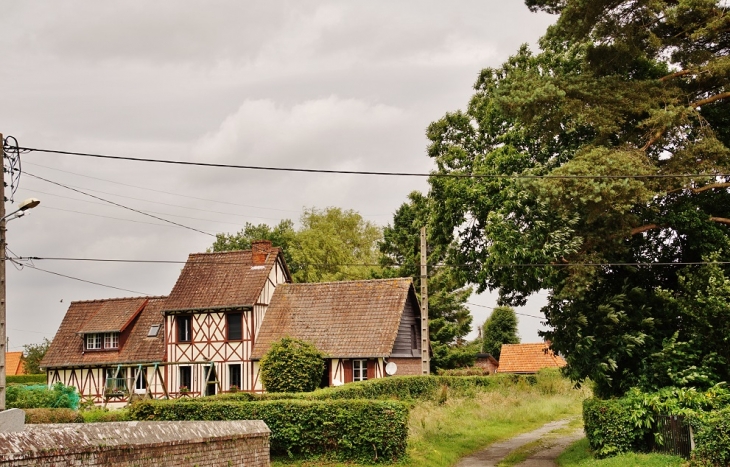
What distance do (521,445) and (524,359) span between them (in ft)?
106

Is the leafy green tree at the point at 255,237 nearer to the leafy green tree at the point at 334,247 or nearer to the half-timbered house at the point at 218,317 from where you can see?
the leafy green tree at the point at 334,247

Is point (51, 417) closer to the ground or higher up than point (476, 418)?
higher up

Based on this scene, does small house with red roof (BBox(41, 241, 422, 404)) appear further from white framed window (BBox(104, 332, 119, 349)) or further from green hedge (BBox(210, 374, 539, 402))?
green hedge (BBox(210, 374, 539, 402))

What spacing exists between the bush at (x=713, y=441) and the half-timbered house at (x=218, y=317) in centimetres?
2609

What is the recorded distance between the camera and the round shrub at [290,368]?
31.5 m

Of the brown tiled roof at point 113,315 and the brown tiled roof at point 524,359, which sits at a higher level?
the brown tiled roof at point 113,315

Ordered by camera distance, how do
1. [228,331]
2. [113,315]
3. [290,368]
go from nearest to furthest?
1. [290,368]
2. [228,331]
3. [113,315]

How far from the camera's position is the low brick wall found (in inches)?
350

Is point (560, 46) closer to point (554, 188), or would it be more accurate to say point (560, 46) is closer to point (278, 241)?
point (554, 188)

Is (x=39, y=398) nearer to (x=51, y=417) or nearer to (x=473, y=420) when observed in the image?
(x=51, y=417)

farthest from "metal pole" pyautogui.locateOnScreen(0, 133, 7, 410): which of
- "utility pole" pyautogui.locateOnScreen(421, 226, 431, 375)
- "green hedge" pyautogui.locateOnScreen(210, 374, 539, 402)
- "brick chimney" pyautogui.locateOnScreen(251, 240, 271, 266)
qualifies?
"brick chimney" pyautogui.locateOnScreen(251, 240, 271, 266)

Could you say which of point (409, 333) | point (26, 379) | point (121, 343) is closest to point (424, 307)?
point (409, 333)

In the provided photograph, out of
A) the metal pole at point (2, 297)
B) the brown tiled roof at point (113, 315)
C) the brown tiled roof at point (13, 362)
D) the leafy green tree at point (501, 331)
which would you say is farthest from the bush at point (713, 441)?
the brown tiled roof at point (13, 362)

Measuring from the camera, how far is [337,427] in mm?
20172
